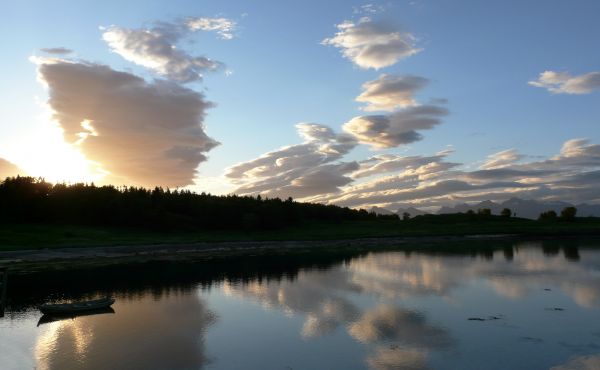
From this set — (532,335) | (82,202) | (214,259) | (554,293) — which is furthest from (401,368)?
(82,202)

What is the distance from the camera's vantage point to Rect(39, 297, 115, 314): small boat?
143ft

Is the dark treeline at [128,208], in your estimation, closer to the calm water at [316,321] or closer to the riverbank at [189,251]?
the riverbank at [189,251]

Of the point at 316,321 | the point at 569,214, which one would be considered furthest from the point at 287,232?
the point at 316,321

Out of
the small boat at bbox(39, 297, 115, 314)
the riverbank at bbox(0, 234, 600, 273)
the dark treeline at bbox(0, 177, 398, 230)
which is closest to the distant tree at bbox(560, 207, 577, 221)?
the riverbank at bbox(0, 234, 600, 273)

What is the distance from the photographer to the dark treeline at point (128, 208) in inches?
5404

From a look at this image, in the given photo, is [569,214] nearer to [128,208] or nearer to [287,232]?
[287,232]

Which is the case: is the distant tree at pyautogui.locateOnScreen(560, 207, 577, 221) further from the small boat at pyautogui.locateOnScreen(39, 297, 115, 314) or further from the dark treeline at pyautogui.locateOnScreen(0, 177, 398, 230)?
the small boat at pyautogui.locateOnScreen(39, 297, 115, 314)

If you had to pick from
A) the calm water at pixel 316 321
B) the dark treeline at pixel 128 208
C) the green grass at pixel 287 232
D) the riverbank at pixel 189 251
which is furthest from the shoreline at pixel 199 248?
the dark treeline at pixel 128 208

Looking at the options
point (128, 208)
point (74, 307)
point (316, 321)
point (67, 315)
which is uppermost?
point (128, 208)

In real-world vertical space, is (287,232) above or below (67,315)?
above

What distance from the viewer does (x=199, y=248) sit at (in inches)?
4653

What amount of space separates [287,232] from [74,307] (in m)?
124

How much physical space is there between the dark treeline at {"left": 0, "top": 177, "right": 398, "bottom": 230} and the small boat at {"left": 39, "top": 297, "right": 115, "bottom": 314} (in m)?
105

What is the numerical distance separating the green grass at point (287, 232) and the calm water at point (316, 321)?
43450 mm
